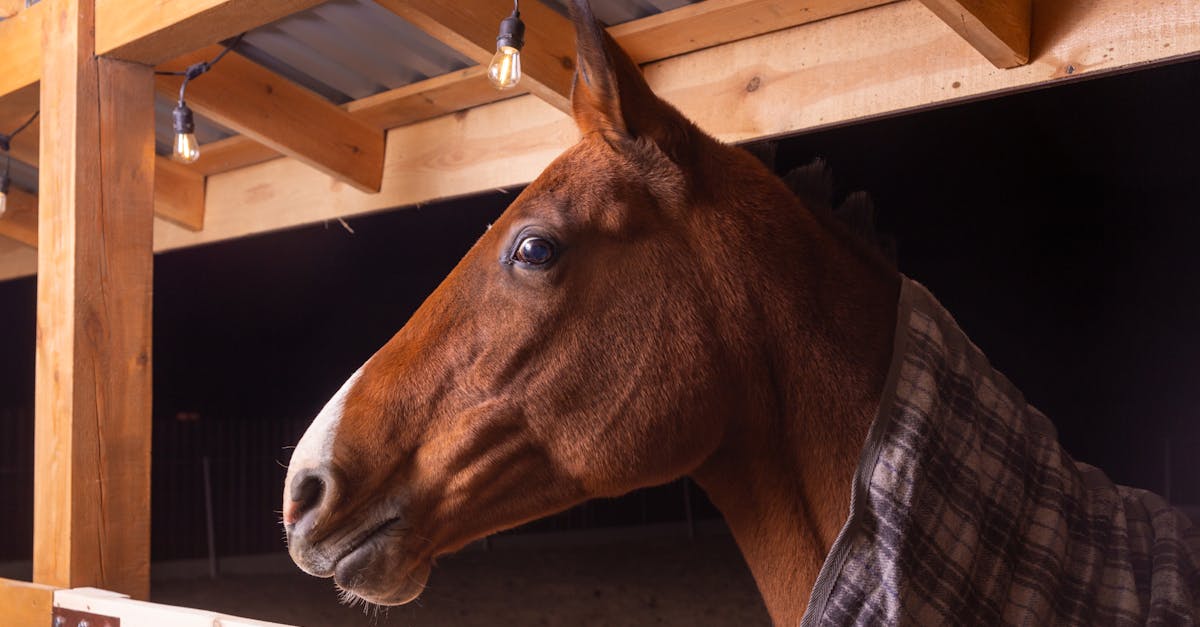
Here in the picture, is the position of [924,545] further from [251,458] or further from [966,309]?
[251,458]

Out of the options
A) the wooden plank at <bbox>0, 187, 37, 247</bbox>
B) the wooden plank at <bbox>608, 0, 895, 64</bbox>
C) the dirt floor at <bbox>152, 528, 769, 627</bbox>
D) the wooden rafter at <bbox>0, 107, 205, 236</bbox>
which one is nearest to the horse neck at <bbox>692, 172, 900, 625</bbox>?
the wooden plank at <bbox>608, 0, 895, 64</bbox>

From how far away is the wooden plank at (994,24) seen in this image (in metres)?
2.25

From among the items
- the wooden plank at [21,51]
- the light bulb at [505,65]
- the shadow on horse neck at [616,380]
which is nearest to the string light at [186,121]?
the wooden plank at [21,51]

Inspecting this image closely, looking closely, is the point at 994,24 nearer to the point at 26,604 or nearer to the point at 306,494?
the point at 306,494

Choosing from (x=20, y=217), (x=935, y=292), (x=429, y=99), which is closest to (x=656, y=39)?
(x=429, y=99)

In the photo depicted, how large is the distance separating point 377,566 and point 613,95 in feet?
2.76

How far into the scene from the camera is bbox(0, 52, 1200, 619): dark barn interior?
508cm

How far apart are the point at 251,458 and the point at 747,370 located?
→ 9810 mm

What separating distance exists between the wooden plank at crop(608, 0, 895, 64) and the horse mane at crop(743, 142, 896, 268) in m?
1.19

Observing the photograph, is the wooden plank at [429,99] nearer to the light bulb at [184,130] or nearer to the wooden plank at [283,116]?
the wooden plank at [283,116]

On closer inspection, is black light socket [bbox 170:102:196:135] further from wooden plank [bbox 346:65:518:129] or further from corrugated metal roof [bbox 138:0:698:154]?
wooden plank [bbox 346:65:518:129]

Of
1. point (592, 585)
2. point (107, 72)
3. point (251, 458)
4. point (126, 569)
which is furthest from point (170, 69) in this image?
point (251, 458)

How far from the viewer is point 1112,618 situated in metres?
1.52

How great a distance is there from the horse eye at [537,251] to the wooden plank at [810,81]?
5.02ft
